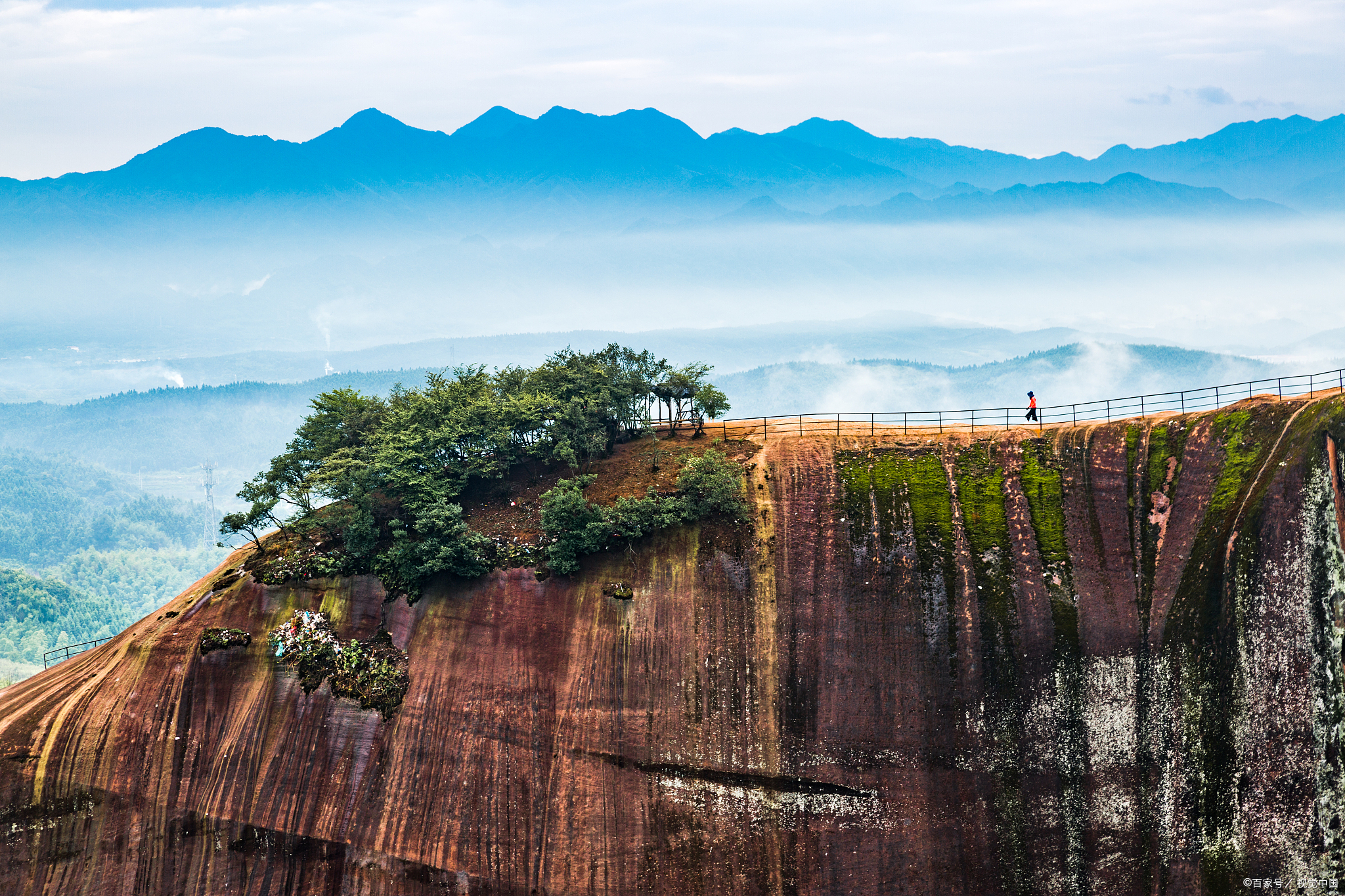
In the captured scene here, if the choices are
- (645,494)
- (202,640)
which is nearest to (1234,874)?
(645,494)

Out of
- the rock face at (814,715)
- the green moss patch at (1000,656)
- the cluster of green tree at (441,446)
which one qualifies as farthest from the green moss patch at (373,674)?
the green moss patch at (1000,656)


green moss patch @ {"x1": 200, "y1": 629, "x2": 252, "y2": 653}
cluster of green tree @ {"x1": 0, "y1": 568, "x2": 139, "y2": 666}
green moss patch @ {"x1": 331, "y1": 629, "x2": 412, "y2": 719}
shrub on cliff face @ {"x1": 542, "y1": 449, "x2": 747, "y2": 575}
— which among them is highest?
shrub on cliff face @ {"x1": 542, "y1": 449, "x2": 747, "y2": 575}

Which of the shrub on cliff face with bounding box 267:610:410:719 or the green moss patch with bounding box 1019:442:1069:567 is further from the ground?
the green moss patch with bounding box 1019:442:1069:567

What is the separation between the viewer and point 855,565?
51.1 meters

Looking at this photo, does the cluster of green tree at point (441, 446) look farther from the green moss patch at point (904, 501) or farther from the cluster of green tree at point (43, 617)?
the cluster of green tree at point (43, 617)

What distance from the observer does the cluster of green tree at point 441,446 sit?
53.8 meters

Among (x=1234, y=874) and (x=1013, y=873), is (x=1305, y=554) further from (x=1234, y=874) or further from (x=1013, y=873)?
(x=1013, y=873)

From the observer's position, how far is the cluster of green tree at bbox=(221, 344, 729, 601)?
5378cm

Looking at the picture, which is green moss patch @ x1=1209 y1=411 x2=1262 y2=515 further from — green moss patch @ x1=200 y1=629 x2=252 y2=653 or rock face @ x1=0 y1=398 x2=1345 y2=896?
green moss patch @ x1=200 y1=629 x2=252 y2=653

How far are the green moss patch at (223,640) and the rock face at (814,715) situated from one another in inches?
14.2

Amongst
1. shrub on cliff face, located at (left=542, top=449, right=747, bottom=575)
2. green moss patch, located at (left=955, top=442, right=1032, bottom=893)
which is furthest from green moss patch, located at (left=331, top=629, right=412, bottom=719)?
green moss patch, located at (left=955, top=442, right=1032, bottom=893)

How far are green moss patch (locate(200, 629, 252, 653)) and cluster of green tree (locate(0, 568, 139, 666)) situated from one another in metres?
117

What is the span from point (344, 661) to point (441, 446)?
1367cm

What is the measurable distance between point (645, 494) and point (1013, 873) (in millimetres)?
26944
